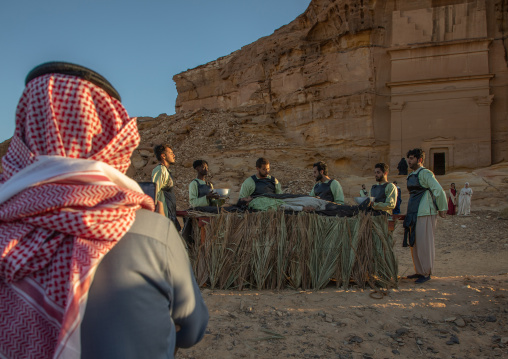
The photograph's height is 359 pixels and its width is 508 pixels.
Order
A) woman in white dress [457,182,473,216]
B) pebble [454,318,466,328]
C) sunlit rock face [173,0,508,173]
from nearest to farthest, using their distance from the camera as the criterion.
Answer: pebble [454,318,466,328] < woman in white dress [457,182,473,216] < sunlit rock face [173,0,508,173]

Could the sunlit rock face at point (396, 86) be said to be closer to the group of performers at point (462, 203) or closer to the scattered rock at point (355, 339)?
the group of performers at point (462, 203)

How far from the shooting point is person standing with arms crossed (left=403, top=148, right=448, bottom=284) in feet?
17.2

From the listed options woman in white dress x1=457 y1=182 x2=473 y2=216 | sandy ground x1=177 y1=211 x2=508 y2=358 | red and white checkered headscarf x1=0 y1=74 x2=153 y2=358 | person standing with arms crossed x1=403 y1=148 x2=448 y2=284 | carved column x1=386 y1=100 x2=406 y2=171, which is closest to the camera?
red and white checkered headscarf x1=0 y1=74 x2=153 y2=358

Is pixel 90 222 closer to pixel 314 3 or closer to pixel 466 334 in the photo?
pixel 466 334

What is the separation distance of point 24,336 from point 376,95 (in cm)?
2213

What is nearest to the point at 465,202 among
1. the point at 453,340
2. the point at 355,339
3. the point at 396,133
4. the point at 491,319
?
the point at 396,133

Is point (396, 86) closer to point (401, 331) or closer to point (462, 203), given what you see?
point (462, 203)

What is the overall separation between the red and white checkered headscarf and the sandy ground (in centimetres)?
229

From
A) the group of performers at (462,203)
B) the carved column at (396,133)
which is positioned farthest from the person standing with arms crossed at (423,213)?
the carved column at (396,133)

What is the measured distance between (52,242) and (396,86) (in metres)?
21.8

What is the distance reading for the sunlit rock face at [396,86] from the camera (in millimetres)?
19375

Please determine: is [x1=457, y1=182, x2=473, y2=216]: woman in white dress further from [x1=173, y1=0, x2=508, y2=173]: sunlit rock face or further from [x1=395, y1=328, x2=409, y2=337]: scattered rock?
[x1=395, y1=328, x2=409, y2=337]: scattered rock

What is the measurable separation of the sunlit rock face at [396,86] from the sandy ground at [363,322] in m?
16.3

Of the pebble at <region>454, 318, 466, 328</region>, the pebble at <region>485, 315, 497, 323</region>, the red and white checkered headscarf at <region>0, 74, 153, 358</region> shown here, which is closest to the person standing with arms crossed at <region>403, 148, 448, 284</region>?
the pebble at <region>485, 315, 497, 323</region>
